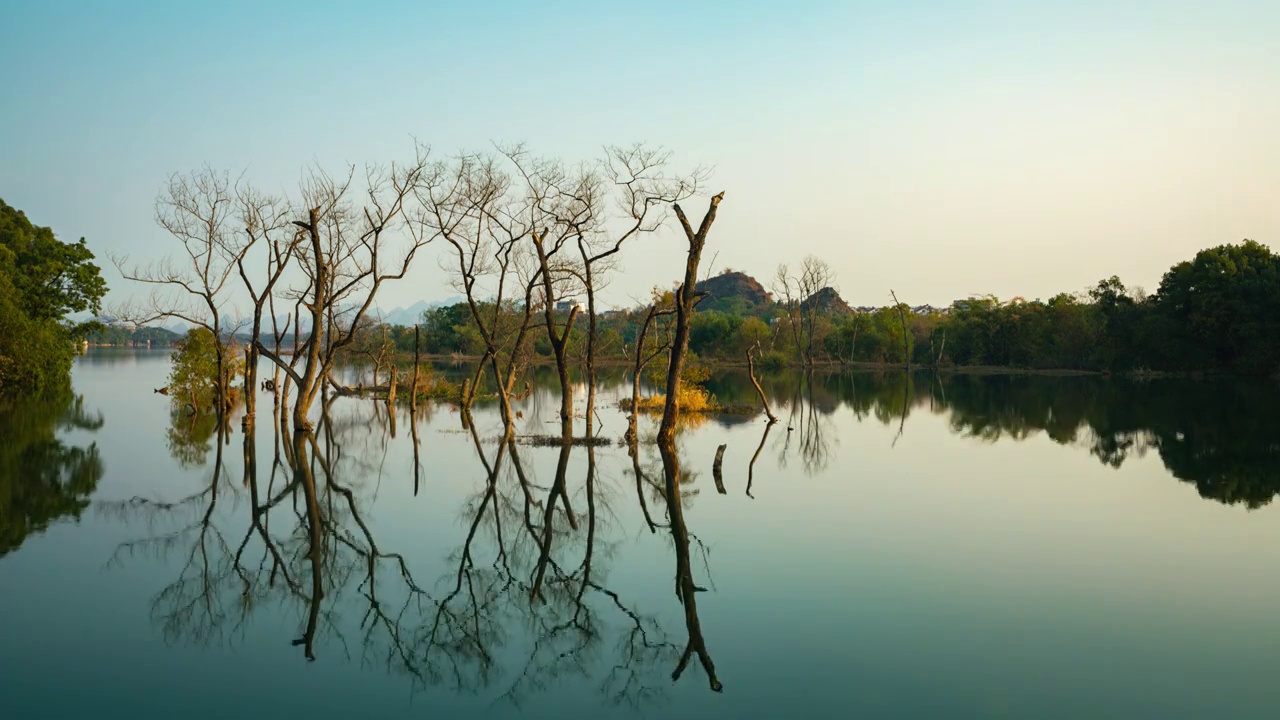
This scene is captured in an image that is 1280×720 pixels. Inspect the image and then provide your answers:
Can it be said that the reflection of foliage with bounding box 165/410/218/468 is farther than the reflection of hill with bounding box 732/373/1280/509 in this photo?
Yes

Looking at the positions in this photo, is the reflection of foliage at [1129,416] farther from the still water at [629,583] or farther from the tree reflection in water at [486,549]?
the still water at [629,583]

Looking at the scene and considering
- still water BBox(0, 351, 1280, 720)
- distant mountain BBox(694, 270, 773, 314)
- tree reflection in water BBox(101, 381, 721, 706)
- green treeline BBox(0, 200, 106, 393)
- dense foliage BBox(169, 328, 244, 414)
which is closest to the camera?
still water BBox(0, 351, 1280, 720)

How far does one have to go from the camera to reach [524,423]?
83.5 ft

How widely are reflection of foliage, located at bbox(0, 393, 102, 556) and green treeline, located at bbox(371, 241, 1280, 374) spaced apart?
18.5 metres

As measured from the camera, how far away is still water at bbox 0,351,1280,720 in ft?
20.2

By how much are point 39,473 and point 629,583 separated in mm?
12055

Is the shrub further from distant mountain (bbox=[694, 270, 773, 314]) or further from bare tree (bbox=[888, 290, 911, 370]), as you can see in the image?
distant mountain (bbox=[694, 270, 773, 314])

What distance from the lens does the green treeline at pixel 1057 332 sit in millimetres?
51062

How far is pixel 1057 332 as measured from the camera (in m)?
65.4

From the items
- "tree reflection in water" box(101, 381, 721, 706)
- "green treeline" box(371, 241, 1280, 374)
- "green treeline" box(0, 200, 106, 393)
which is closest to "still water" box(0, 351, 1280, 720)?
"tree reflection in water" box(101, 381, 721, 706)

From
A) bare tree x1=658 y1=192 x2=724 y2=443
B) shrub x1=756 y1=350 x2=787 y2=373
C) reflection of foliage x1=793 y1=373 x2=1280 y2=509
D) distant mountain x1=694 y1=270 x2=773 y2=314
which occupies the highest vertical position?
distant mountain x1=694 y1=270 x2=773 y2=314

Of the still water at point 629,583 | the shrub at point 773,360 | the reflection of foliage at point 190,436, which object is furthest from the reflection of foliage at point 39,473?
the shrub at point 773,360

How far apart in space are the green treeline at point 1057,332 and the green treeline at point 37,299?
21.0 m

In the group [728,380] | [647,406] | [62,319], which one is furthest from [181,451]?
[728,380]
